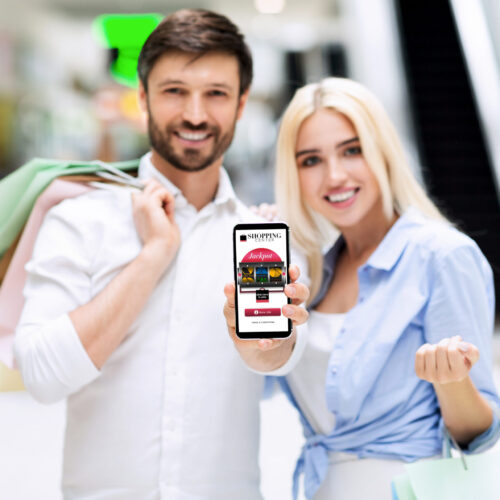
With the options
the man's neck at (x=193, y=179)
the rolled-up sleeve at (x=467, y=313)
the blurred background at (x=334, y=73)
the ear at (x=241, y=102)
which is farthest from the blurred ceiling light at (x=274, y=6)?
the rolled-up sleeve at (x=467, y=313)

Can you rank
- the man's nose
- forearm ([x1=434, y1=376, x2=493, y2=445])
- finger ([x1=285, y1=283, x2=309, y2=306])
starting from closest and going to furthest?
finger ([x1=285, y1=283, x2=309, y2=306])
forearm ([x1=434, y1=376, x2=493, y2=445])
the man's nose

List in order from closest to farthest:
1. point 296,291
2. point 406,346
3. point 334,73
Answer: point 296,291, point 406,346, point 334,73

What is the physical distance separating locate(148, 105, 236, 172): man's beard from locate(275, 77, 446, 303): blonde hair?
160mm

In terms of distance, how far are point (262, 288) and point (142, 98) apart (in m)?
0.59

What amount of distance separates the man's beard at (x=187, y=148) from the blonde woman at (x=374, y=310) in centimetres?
19

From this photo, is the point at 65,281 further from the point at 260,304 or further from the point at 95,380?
the point at 260,304

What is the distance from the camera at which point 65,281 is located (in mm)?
1134

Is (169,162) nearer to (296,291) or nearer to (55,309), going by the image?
(55,309)

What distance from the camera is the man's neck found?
1300mm

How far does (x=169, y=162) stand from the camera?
4.18ft

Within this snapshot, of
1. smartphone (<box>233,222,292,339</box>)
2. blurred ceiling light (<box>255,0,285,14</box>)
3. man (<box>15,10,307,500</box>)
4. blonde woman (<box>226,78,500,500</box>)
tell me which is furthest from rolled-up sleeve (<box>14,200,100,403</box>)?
blurred ceiling light (<box>255,0,285,14</box>)

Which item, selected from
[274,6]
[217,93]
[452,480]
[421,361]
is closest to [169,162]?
[217,93]

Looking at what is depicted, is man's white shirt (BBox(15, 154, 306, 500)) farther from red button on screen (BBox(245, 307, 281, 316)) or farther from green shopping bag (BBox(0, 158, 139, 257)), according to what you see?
red button on screen (BBox(245, 307, 281, 316))

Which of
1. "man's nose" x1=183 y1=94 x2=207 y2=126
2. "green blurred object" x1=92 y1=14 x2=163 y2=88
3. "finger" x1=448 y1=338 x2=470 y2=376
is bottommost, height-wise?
"finger" x1=448 y1=338 x2=470 y2=376
